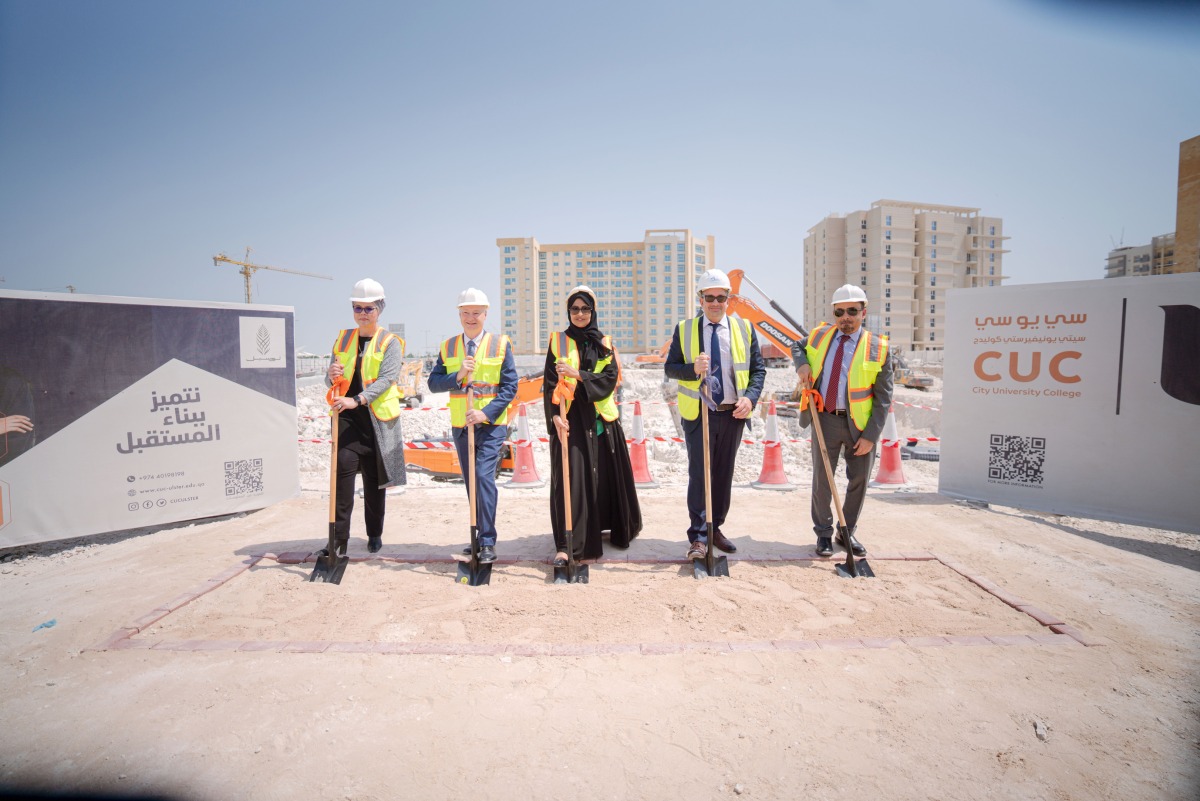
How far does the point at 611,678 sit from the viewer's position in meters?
2.94

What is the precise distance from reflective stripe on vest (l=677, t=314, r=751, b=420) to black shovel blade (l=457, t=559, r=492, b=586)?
1.99 meters

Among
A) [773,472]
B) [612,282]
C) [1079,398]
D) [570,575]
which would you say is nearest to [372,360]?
[570,575]

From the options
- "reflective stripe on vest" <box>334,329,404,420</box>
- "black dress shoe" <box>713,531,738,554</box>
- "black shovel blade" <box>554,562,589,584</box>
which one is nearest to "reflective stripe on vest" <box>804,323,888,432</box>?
"black dress shoe" <box>713,531,738,554</box>

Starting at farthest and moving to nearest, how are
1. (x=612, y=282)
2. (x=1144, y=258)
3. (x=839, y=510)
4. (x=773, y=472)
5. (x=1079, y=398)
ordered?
1. (x=612, y=282)
2. (x=1144, y=258)
3. (x=773, y=472)
4. (x=1079, y=398)
5. (x=839, y=510)

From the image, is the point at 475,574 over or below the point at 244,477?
below

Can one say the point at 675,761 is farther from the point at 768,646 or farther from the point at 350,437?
the point at 350,437

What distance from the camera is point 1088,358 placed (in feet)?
20.2

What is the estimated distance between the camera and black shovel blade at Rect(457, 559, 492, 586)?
4355mm

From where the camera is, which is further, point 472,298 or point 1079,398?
point 1079,398

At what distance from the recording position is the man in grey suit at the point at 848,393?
4.72 metres

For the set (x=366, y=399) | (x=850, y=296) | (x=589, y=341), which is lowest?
(x=366, y=399)

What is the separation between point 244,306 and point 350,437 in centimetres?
294

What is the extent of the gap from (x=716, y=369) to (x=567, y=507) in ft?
5.52

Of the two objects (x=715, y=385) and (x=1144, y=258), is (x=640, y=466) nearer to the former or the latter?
(x=715, y=385)
